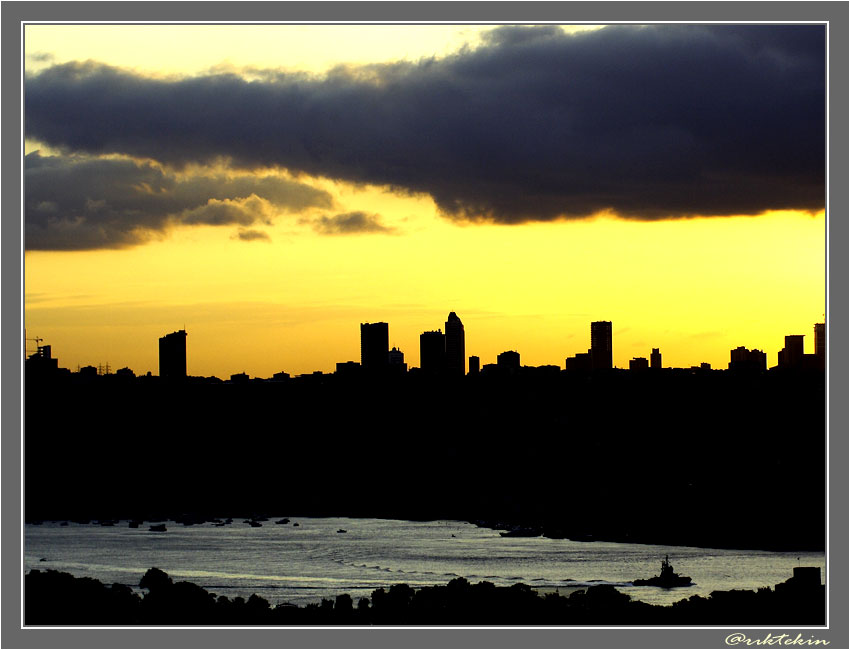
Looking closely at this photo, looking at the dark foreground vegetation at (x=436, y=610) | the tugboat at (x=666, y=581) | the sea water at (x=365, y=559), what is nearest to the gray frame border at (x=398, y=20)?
the dark foreground vegetation at (x=436, y=610)

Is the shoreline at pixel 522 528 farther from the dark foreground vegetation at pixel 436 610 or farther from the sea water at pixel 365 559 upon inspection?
the dark foreground vegetation at pixel 436 610

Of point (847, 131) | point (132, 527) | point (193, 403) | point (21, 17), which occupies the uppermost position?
point (21, 17)

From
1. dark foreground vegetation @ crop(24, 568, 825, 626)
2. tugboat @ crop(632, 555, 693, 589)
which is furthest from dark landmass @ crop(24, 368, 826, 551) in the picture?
dark foreground vegetation @ crop(24, 568, 825, 626)

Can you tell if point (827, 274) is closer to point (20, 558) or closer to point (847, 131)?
point (847, 131)

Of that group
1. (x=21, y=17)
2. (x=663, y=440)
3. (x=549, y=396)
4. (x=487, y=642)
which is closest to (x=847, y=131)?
(x=487, y=642)

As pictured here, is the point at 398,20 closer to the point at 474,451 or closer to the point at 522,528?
the point at 474,451

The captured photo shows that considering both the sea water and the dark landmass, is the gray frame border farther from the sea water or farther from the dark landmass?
the sea water
